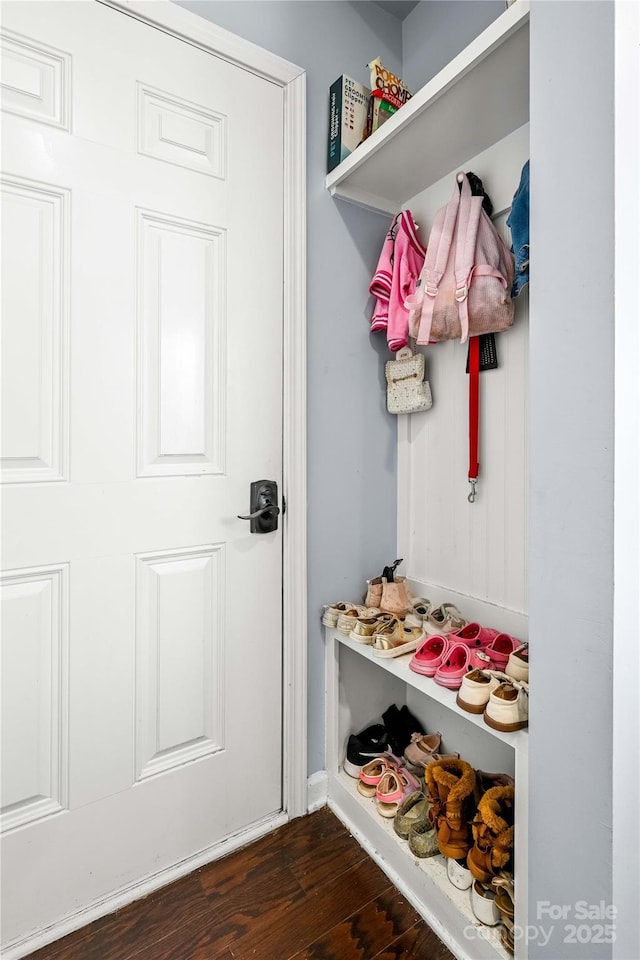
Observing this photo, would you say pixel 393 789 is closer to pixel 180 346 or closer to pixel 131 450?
pixel 131 450

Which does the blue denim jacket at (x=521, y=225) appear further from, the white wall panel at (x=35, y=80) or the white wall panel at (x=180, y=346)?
the white wall panel at (x=35, y=80)

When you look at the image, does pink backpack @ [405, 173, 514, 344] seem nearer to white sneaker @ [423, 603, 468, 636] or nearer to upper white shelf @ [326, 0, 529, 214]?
Result: upper white shelf @ [326, 0, 529, 214]

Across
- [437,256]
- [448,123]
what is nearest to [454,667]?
[437,256]

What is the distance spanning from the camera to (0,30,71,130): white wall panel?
998mm

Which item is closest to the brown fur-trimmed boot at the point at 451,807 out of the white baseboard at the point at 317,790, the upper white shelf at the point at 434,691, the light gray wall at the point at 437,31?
the upper white shelf at the point at 434,691

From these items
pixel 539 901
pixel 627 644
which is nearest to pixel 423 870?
pixel 539 901

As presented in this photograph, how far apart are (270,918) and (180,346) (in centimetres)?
140

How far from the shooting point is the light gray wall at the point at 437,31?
137 cm

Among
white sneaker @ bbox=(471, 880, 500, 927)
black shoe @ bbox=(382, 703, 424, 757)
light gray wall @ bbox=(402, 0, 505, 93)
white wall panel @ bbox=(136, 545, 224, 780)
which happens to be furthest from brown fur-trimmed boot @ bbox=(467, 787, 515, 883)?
light gray wall @ bbox=(402, 0, 505, 93)

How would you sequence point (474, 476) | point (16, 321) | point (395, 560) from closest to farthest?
1. point (16, 321)
2. point (474, 476)
3. point (395, 560)

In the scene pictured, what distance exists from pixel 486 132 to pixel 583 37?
575 mm

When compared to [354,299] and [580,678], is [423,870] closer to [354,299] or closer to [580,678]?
[580,678]

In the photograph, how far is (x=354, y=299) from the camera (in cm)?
153

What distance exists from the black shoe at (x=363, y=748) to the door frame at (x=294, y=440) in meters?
0.15
